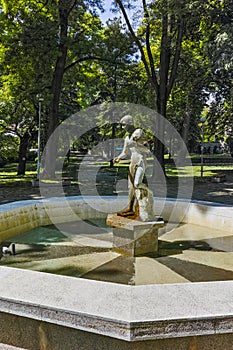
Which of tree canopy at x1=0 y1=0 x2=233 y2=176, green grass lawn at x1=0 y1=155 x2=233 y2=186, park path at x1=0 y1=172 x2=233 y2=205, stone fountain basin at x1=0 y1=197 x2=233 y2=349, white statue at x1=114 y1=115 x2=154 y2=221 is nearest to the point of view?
stone fountain basin at x1=0 y1=197 x2=233 y2=349

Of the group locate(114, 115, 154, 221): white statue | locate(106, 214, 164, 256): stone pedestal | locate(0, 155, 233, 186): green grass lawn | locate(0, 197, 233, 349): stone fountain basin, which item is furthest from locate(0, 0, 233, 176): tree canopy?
locate(0, 197, 233, 349): stone fountain basin

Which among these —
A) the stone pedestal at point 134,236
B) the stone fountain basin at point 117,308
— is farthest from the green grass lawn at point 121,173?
the stone fountain basin at point 117,308

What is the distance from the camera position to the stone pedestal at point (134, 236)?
16.0 feet

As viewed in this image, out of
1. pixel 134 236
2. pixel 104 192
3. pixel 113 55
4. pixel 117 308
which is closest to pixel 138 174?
pixel 134 236

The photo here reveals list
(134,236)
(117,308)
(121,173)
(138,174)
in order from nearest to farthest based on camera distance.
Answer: (117,308)
(134,236)
(138,174)
(121,173)

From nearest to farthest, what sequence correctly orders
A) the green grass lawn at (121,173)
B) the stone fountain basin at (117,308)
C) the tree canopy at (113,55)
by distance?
the stone fountain basin at (117,308) < the tree canopy at (113,55) < the green grass lawn at (121,173)

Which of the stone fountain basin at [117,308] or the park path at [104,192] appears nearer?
the stone fountain basin at [117,308]

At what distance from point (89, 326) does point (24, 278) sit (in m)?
0.85

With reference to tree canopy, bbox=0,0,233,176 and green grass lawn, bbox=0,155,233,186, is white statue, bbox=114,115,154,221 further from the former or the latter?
green grass lawn, bbox=0,155,233,186

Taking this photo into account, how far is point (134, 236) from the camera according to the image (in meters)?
4.86

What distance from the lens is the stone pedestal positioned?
4.86 metres

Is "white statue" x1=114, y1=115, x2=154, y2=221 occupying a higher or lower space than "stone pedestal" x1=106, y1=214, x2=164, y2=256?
higher

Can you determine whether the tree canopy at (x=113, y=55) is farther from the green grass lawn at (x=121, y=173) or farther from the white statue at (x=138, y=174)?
the white statue at (x=138, y=174)

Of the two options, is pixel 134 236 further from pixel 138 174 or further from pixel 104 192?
pixel 104 192
